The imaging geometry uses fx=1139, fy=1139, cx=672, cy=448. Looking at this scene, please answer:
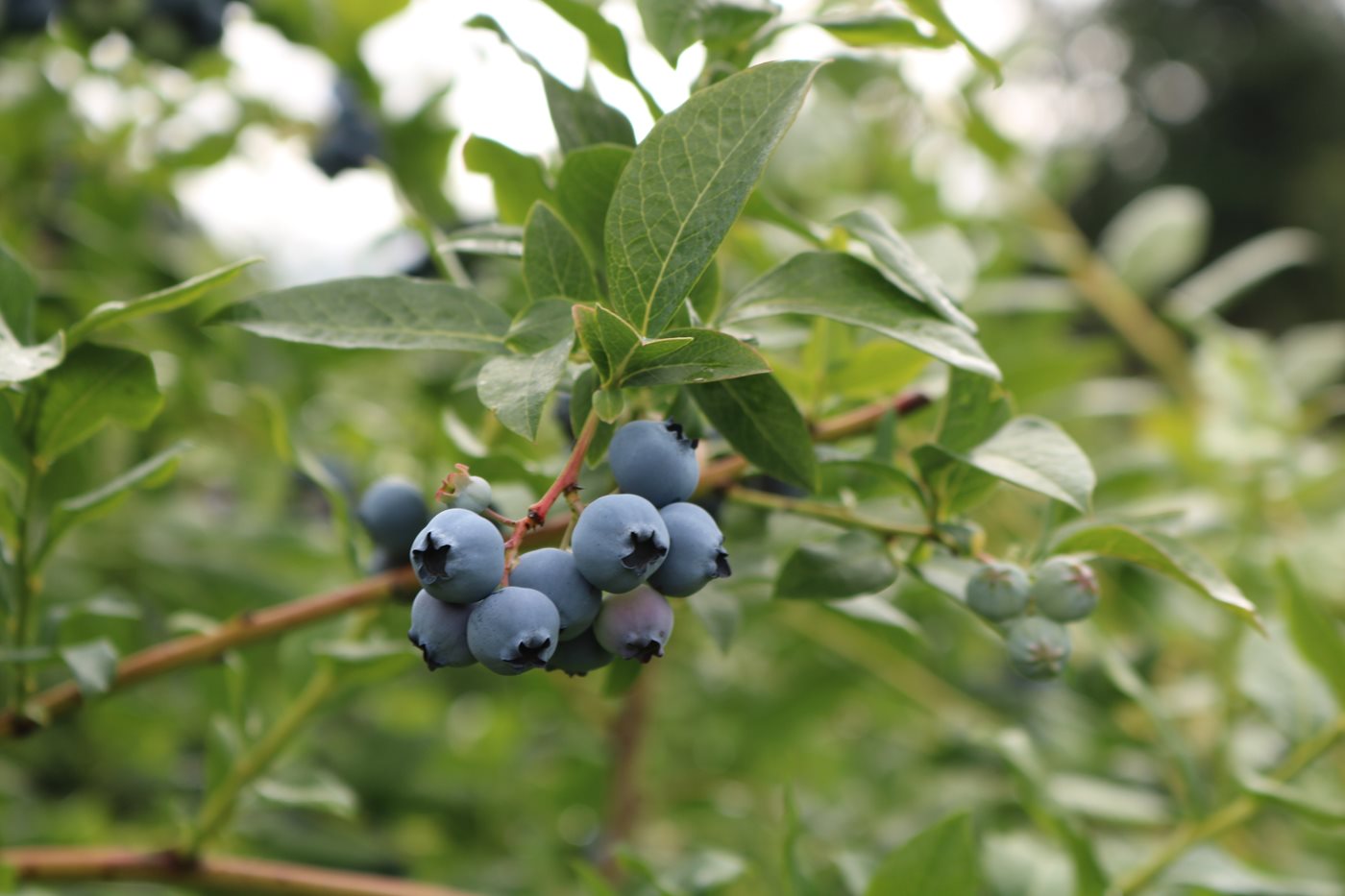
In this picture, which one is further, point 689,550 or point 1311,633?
point 1311,633

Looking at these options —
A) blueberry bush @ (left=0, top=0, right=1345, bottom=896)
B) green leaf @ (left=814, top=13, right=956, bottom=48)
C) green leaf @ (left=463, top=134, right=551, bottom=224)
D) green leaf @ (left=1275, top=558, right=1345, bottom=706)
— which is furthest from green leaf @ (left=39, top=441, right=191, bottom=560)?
green leaf @ (left=1275, top=558, right=1345, bottom=706)

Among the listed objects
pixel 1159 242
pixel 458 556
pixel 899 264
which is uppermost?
pixel 899 264

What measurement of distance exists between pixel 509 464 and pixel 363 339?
184 millimetres

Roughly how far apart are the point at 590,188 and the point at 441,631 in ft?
0.90

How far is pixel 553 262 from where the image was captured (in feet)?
2.12

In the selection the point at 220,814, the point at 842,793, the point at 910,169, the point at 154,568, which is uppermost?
the point at 910,169

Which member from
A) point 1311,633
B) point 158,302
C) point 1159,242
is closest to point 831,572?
point 158,302

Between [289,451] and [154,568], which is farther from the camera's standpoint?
[154,568]

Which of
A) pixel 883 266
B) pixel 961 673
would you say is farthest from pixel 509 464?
pixel 961 673

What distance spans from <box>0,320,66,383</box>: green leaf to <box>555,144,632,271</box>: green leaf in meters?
0.31

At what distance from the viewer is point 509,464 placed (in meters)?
0.79

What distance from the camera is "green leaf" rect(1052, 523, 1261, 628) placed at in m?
0.67

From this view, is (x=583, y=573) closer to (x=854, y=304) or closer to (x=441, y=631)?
(x=441, y=631)

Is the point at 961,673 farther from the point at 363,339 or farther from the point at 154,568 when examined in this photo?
the point at 363,339
